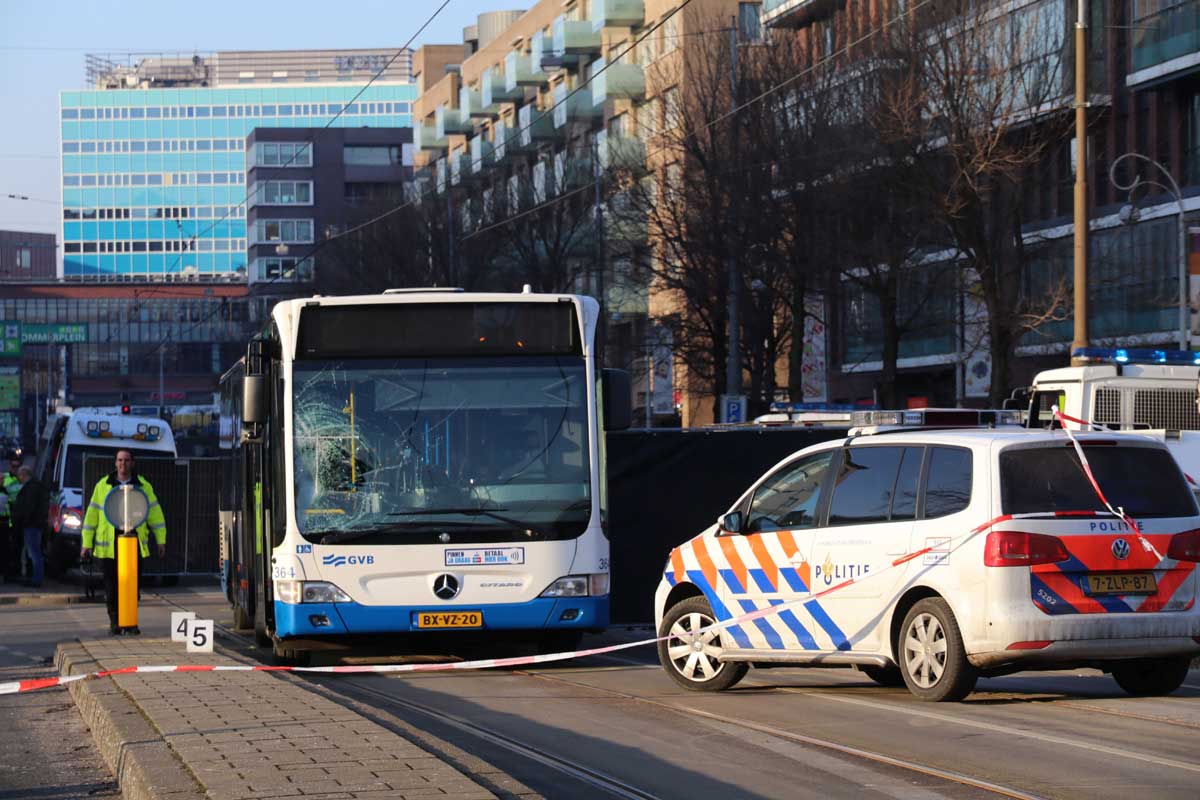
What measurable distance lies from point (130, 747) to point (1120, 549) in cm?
584

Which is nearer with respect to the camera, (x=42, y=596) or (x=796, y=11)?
(x=42, y=596)

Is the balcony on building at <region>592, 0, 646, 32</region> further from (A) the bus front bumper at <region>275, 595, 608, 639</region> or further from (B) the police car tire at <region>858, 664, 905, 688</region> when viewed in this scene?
(B) the police car tire at <region>858, 664, 905, 688</region>

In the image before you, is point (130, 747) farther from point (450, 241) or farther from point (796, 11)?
point (450, 241)

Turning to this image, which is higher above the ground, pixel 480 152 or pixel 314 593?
pixel 480 152

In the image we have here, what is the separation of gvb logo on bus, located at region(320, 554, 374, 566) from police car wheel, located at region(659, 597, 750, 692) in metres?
2.36

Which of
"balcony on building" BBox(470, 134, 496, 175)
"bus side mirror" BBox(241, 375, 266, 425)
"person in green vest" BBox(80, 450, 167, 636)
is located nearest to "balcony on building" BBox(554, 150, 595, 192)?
"balcony on building" BBox(470, 134, 496, 175)

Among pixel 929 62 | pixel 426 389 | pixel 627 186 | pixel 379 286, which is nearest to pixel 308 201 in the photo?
pixel 379 286

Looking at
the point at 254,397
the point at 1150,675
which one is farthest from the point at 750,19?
the point at 1150,675

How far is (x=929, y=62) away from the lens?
33.0 meters

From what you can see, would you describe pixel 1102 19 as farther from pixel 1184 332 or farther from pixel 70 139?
pixel 70 139

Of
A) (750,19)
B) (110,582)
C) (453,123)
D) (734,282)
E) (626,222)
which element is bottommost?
(110,582)

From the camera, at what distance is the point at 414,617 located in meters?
13.9

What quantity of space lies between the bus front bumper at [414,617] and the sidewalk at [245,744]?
1207 millimetres

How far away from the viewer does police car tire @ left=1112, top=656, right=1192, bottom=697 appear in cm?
1155
